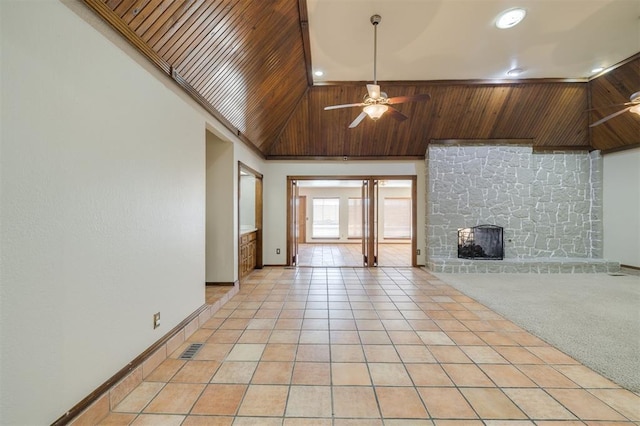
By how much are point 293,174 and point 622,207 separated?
6966mm

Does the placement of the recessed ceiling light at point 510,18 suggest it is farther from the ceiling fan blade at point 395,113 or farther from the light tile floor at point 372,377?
the light tile floor at point 372,377

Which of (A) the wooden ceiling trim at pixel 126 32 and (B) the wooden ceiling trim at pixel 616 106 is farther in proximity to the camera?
(B) the wooden ceiling trim at pixel 616 106

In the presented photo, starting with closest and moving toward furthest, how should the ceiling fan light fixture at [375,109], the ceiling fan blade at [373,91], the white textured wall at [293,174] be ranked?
the ceiling fan blade at [373,91] < the ceiling fan light fixture at [375,109] < the white textured wall at [293,174]

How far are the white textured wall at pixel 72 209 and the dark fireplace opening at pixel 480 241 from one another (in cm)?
581

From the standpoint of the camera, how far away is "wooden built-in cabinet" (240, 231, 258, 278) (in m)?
4.82

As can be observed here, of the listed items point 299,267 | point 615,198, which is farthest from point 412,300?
point 615,198

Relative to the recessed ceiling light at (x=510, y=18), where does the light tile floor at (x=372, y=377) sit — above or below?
below

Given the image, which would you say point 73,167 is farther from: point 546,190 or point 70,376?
point 546,190

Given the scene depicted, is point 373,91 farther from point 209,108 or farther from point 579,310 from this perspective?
point 579,310

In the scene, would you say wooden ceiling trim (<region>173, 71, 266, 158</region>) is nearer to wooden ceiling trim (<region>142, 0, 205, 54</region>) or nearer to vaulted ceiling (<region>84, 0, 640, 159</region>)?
vaulted ceiling (<region>84, 0, 640, 159</region>)

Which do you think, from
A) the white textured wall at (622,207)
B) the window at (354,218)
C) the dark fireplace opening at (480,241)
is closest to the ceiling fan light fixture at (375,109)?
the dark fireplace opening at (480,241)

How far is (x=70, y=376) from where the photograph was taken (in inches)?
58.3

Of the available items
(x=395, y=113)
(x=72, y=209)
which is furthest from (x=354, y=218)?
(x=72, y=209)

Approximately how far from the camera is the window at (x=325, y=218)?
1137 centimetres
